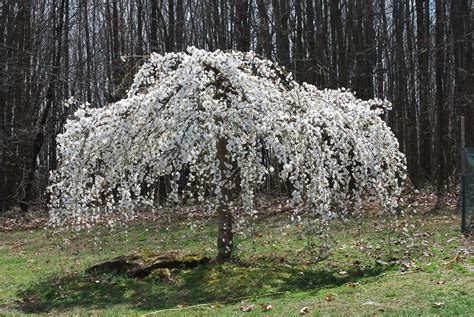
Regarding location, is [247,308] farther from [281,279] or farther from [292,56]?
[292,56]

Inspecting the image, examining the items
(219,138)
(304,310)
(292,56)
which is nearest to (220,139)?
(219,138)

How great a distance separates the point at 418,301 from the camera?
5879mm

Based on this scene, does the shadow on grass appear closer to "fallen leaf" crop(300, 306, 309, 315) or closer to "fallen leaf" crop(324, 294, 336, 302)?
"fallen leaf" crop(324, 294, 336, 302)

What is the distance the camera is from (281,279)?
7684mm

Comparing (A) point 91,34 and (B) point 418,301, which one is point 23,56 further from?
(B) point 418,301

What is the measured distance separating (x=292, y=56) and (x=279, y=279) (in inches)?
655

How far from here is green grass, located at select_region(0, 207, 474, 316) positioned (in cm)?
614

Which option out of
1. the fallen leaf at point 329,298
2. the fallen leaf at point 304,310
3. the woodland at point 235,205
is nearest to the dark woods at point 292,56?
the woodland at point 235,205

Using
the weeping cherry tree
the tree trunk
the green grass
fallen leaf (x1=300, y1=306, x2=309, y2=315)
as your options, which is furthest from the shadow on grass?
fallen leaf (x1=300, y1=306, x2=309, y2=315)

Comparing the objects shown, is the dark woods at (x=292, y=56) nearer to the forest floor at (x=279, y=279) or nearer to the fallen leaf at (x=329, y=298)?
the forest floor at (x=279, y=279)

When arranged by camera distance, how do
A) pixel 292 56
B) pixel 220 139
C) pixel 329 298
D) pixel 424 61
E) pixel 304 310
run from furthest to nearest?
pixel 292 56
pixel 424 61
pixel 220 139
pixel 329 298
pixel 304 310

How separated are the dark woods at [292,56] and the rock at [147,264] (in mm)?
10945

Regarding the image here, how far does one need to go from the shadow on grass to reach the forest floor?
0.5 inches

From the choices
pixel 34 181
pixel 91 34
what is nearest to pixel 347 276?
pixel 34 181
